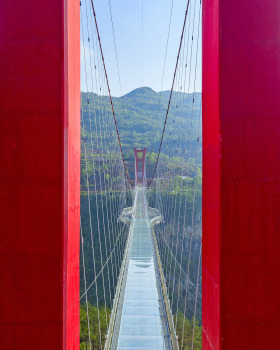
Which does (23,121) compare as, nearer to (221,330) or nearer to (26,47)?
(26,47)

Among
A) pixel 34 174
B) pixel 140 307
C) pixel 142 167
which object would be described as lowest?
pixel 140 307

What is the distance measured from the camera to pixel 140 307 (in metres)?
5.99

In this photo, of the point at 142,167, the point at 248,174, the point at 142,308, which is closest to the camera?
the point at 248,174

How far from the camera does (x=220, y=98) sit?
5.80ft

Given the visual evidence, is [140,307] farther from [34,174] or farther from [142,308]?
[34,174]

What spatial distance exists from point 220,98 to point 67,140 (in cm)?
89

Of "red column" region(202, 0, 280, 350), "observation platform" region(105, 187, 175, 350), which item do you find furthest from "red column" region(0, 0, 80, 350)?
"observation platform" region(105, 187, 175, 350)

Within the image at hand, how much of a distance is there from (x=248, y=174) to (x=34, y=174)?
1.19 meters

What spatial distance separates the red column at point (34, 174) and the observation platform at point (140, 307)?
3.18 meters

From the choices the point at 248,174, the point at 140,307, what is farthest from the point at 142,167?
the point at 248,174

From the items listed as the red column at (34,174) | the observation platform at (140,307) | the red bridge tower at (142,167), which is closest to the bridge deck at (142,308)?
the observation platform at (140,307)

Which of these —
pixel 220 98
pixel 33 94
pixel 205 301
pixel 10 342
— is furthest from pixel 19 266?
pixel 220 98

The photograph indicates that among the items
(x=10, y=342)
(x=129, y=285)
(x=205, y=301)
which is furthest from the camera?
(x=129, y=285)

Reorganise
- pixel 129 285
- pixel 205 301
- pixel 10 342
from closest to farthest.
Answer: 1. pixel 10 342
2. pixel 205 301
3. pixel 129 285
